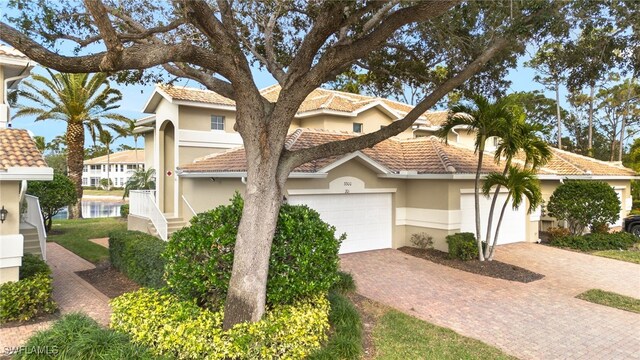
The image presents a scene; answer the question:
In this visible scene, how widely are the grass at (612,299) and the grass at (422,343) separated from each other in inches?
190

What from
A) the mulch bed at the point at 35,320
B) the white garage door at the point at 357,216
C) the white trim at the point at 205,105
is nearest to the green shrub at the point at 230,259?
the mulch bed at the point at 35,320

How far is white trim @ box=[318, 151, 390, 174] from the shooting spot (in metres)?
13.4

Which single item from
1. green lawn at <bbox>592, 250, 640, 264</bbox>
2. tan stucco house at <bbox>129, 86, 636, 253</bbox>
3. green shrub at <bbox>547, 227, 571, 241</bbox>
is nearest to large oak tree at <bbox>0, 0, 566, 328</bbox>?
tan stucco house at <bbox>129, 86, 636, 253</bbox>

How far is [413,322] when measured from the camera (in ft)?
27.0

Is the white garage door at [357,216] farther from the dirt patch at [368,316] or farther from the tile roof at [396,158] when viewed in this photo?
the dirt patch at [368,316]

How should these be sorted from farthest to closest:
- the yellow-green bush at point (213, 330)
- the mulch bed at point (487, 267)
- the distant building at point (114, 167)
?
the distant building at point (114, 167), the mulch bed at point (487, 267), the yellow-green bush at point (213, 330)

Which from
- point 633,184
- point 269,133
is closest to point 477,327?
point 269,133

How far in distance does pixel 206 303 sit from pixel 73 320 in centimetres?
202

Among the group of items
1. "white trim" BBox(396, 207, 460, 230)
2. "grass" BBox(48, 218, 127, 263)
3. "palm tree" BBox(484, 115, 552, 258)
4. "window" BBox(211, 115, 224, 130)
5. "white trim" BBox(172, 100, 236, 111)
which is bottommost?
"grass" BBox(48, 218, 127, 263)

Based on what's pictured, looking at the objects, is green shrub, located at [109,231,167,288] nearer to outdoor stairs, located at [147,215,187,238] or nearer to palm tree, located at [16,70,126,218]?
outdoor stairs, located at [147,215,187,238]

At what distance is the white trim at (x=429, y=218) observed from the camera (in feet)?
48.2

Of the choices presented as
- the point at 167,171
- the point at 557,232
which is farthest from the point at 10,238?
the point at 557,232

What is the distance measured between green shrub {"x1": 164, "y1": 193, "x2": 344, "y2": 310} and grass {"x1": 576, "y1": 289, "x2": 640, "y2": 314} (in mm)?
7369

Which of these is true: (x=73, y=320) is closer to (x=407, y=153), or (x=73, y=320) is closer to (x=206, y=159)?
(x=206, y=159)
